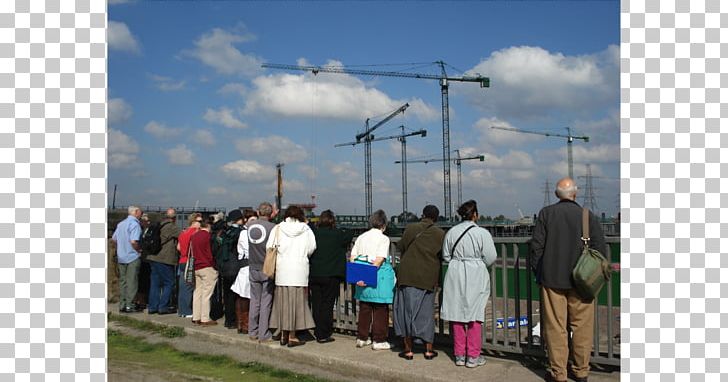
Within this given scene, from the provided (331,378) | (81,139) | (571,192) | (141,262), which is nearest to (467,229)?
(571,192)

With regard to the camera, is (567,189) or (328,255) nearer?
(567,189)

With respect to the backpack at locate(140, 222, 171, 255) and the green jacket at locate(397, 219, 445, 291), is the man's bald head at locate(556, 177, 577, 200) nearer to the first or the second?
the green jacket at locate(397, 219, 445, 291)

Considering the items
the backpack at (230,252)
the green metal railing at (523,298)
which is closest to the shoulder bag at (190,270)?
the backpack at (230,252)

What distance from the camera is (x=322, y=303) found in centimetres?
839

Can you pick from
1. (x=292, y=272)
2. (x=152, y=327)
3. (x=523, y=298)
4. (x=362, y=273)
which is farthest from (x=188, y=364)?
(x=523, y=298)

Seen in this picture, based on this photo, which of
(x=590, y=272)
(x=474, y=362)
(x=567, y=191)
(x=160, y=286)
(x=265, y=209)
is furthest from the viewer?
(x=160, y=286)

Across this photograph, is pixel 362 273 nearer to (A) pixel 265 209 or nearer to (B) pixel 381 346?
(B) pixel 381 346

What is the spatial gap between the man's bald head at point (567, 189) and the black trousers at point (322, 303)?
11.4ft

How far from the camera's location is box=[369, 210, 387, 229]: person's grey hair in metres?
7.76

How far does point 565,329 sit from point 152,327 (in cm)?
737

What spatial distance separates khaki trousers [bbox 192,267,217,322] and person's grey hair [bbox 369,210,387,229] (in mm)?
3676

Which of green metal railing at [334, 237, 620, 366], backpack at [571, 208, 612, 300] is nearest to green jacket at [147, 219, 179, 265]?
green metal railing at [334, 237, 620, 366]

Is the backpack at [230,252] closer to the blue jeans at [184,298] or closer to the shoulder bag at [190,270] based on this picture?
the shoulder bag at [190,270]

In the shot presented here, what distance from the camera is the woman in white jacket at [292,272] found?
316 inches
